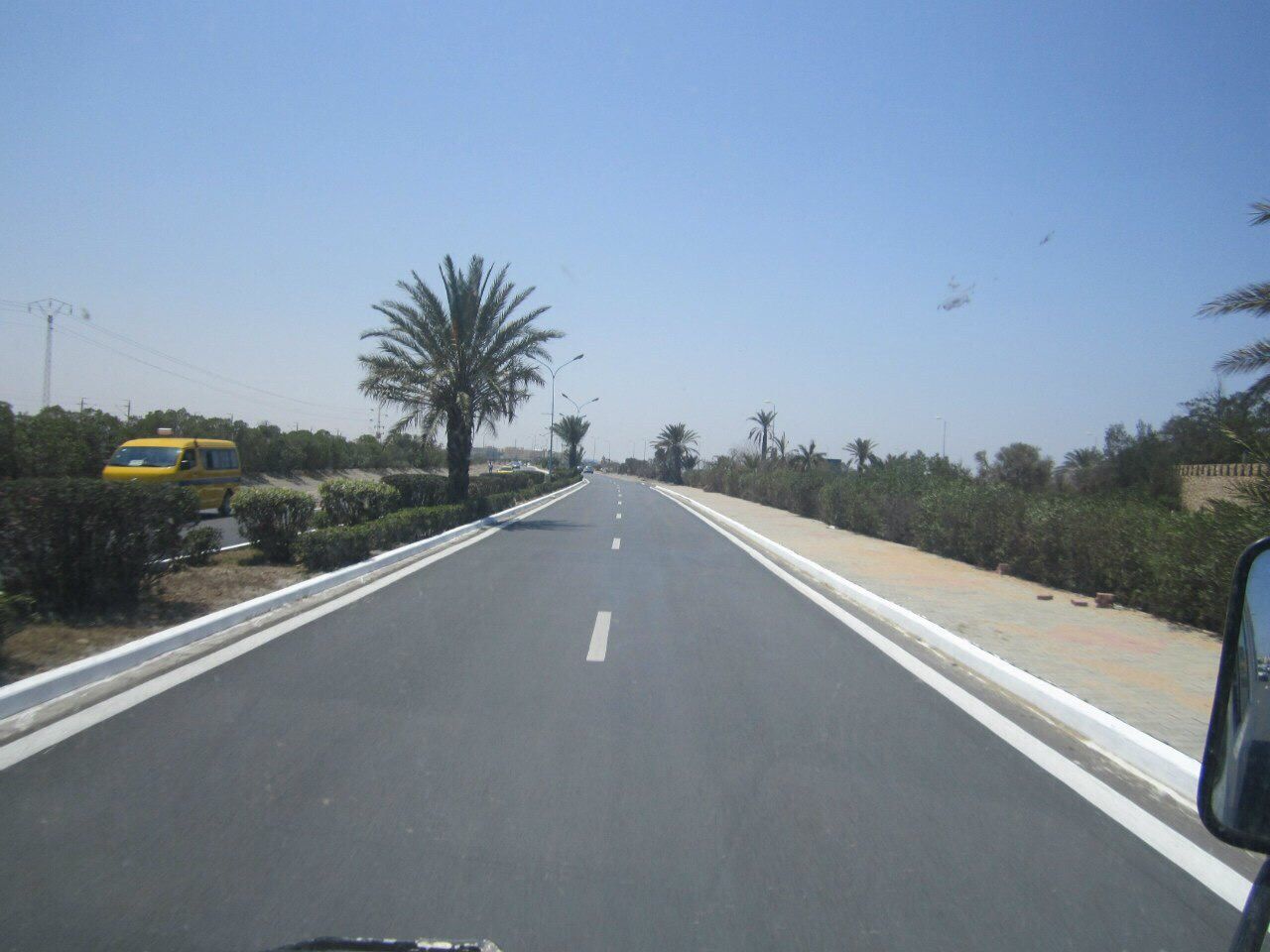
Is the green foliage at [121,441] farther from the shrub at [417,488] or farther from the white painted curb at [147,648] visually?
the white painted curb at [147,648]

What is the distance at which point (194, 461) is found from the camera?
22.9 m

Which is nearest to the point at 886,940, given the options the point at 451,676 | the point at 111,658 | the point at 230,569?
the point at 451,676

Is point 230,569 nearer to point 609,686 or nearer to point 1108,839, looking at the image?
point 609,686

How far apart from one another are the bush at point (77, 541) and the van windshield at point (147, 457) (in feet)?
48.7

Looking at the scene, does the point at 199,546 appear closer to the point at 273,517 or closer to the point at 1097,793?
the point at 273,517

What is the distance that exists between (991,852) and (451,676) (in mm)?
4311

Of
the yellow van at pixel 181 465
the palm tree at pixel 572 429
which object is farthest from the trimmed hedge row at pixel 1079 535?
the palm tree at pixel 572 429

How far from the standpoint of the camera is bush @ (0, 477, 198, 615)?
816 centimetres

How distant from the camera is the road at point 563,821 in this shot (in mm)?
3445

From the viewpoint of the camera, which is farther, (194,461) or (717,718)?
(194,461)

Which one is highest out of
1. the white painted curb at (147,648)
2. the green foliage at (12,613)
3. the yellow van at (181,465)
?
the yellow van at (181,465)

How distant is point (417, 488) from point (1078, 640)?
52.0 ft

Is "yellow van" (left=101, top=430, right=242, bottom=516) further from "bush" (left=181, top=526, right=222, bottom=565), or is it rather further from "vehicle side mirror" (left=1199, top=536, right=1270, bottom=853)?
"vehicle side mirror" (left=1199, top=536, right=1270, bottom=853)

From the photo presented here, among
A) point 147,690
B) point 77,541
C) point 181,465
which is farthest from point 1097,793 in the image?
point 181,465
